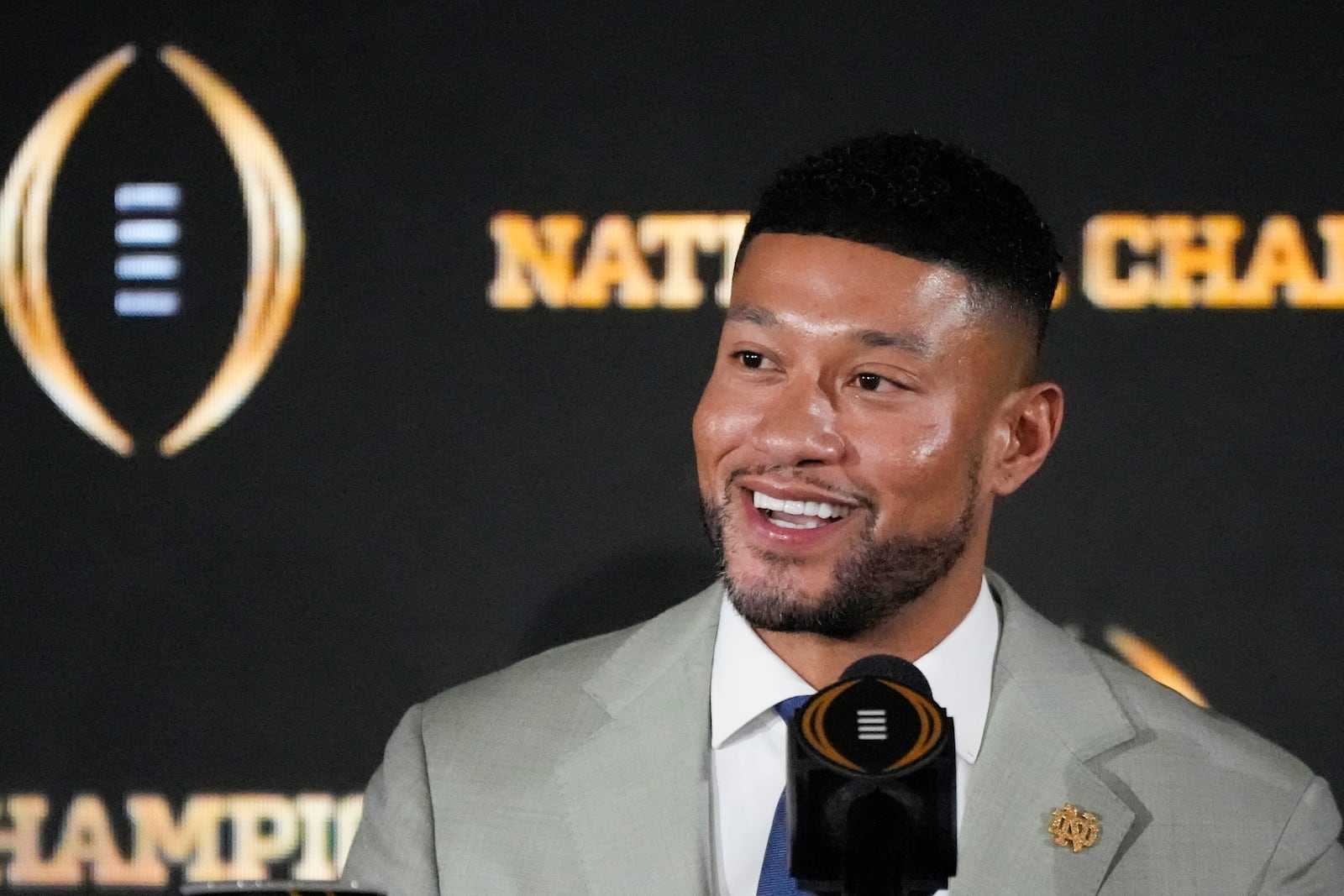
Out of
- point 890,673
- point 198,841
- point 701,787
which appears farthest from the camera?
point 198,841

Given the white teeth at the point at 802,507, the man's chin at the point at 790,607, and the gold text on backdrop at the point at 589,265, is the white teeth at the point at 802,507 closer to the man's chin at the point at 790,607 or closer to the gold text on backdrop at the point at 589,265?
the man's chin at the point at 790,607

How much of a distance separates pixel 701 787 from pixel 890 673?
69 cm

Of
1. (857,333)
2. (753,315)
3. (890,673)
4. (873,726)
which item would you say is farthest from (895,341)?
(873,726)

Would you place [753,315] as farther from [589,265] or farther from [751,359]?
[589,265]

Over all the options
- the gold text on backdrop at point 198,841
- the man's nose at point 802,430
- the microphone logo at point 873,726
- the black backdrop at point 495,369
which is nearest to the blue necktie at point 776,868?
the man's nose at point 802,430

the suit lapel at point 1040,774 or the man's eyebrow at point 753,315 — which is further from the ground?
the man's eyebrow at point 753,315

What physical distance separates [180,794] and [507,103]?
1014 mm

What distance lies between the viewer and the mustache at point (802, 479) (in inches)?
66.7

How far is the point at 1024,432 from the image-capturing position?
6.12 ft

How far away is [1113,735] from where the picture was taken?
5.96 feet

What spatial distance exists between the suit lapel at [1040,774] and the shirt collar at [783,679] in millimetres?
19

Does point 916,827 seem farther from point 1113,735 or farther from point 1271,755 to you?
point 1271,755

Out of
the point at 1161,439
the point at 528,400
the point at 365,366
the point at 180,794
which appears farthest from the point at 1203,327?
the point at 180,794

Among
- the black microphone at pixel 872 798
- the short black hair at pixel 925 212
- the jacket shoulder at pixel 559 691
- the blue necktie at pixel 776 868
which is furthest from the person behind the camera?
the jacket shoulder at pixel 559 691
